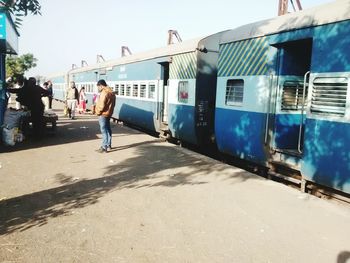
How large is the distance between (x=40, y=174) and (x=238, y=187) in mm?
3916

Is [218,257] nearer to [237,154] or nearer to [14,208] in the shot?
[14,208]

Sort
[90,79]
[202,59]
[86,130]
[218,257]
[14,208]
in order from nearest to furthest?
1. [218,257]
2. [14,208]
3. [202,59]
4. [86,130]
5. [90,79]

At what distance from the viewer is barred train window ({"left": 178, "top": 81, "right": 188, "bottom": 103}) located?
10913 millimetres

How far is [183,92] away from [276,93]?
13.4 ft

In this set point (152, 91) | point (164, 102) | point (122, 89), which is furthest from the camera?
point (122, 89)

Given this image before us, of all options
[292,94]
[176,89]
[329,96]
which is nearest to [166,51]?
[176,89]

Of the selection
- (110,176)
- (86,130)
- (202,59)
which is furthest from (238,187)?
(86,130)

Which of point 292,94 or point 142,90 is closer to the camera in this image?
point 292,94

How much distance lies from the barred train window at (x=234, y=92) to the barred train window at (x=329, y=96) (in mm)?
A: 2284

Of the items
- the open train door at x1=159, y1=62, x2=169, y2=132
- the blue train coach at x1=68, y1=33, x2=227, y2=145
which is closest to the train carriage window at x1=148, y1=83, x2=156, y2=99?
the blue train coach at x1=68, y1=33, x2=227, y2=145

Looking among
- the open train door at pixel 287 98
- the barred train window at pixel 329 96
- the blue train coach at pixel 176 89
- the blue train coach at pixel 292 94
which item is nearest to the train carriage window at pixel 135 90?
the blue train coach at pixel 176 89

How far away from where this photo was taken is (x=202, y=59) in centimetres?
1028

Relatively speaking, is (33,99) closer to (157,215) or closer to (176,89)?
(176,89)

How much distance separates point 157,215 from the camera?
212 inches
